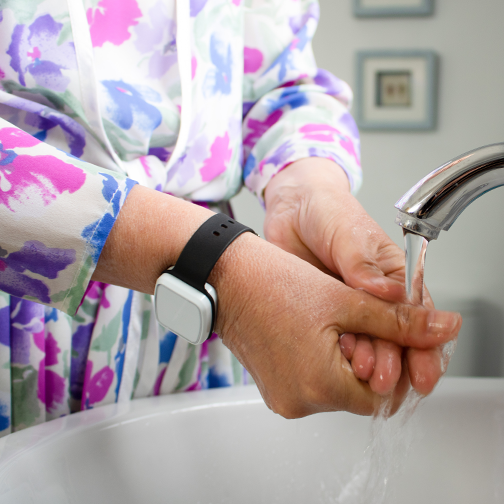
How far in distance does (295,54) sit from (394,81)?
2.35ft

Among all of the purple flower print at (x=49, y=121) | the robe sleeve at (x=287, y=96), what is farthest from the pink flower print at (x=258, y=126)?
the purple flower print at (x=49, y=121)

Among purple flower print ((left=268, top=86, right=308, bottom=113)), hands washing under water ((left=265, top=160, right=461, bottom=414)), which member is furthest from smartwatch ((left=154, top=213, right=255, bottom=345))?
purple flower print ((left=268, top=86, right=308, bottom=113))

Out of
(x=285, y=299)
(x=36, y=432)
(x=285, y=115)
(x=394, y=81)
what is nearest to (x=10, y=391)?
(x=36, y=432)

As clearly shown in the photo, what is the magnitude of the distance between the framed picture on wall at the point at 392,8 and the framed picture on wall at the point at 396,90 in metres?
0.09

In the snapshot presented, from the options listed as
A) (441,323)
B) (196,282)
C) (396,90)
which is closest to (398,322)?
(441,323)

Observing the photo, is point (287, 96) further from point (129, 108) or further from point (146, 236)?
point (146, 236)

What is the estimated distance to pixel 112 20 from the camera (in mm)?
494

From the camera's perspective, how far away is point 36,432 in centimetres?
47

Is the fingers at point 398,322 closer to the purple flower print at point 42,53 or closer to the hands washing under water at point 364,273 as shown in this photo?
the hands washing under water at point 364,273

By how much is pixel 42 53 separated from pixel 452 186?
0.37 m

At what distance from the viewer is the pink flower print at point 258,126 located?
64cm

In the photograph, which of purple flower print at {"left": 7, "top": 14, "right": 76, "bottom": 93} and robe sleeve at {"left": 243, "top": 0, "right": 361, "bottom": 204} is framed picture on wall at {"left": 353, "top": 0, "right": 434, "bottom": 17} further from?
purple flower print at {"left": 7, "top": 14, "right": 76, "bottom": 93}

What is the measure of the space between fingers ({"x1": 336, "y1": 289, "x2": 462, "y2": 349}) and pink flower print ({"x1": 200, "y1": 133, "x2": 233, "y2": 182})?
0.89 ft

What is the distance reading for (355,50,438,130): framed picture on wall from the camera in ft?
3.92
